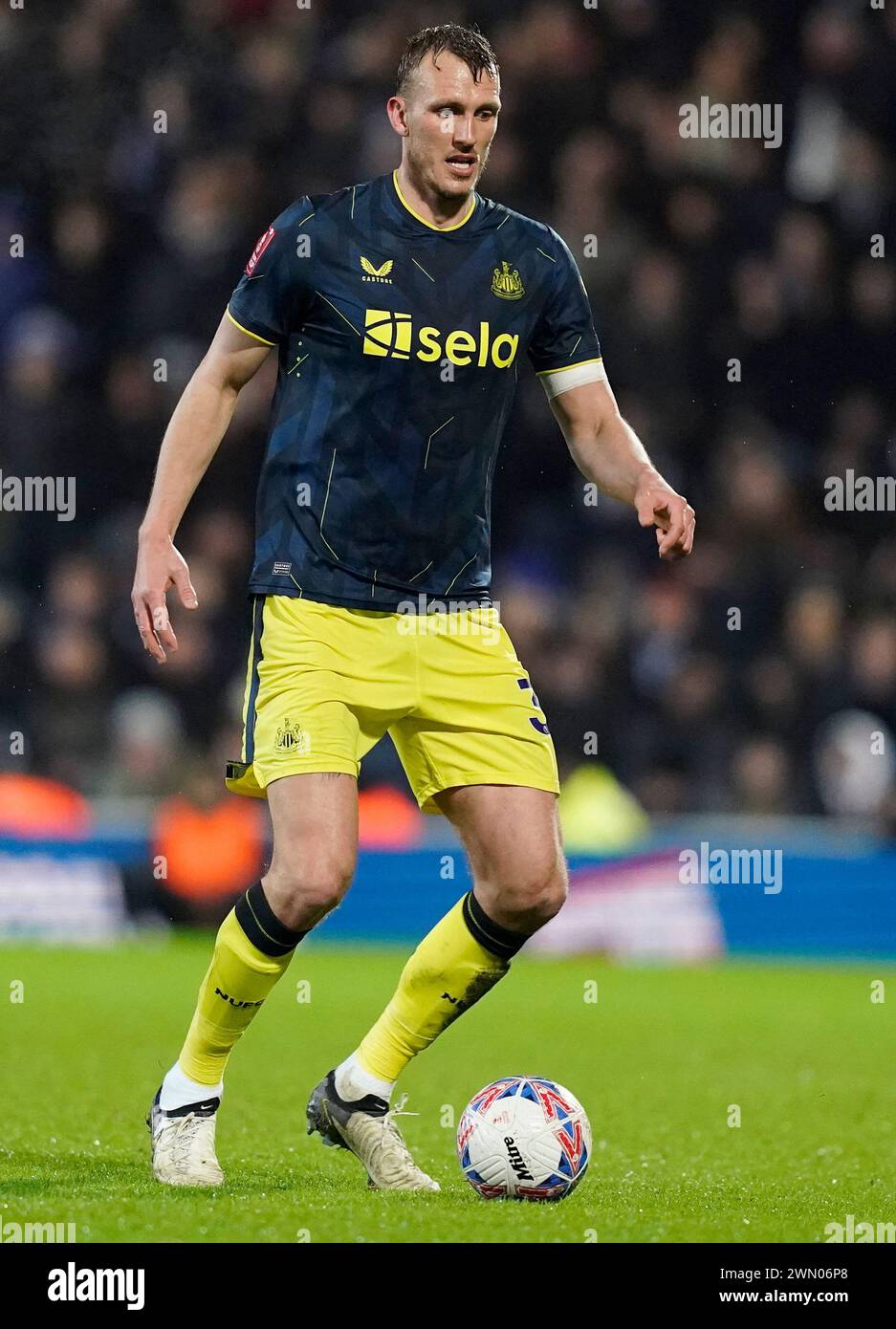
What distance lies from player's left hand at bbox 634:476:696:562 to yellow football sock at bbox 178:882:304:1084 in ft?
3.98

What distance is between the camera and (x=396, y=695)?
15.0 feet

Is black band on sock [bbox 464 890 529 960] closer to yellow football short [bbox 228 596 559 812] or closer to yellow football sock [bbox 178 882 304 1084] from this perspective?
yellow football short [bbox 228 596 559 812]

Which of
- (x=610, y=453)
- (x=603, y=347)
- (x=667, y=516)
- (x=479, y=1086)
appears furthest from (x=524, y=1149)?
(x=603, y=347)

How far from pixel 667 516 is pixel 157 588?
3.89ft

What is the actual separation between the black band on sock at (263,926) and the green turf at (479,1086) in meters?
0.53

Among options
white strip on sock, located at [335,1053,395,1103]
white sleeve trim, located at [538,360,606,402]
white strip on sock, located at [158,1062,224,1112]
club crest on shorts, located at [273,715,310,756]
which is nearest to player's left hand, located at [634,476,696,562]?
white sleeve trim, located at [538,360,606,402]

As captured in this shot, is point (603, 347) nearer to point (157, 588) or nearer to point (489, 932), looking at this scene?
point (489, 932)

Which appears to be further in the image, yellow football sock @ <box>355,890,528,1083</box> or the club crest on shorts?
yellow football sock @ <box>355,890,528,1083</box>

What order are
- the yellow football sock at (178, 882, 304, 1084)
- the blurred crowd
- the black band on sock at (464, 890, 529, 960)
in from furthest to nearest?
the blurred crowd → the black band on sock at (464, 890, 529, 960) → the yellow football sock at (178, 882, 304, 1084)

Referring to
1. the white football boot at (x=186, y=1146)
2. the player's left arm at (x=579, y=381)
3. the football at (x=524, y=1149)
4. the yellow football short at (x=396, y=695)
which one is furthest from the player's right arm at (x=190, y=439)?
the football at (x=524, y=1149)

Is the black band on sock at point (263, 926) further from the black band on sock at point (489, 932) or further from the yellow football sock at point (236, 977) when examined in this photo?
the black band on sock at point (489, 932)

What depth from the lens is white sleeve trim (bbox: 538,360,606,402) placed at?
193 inches
